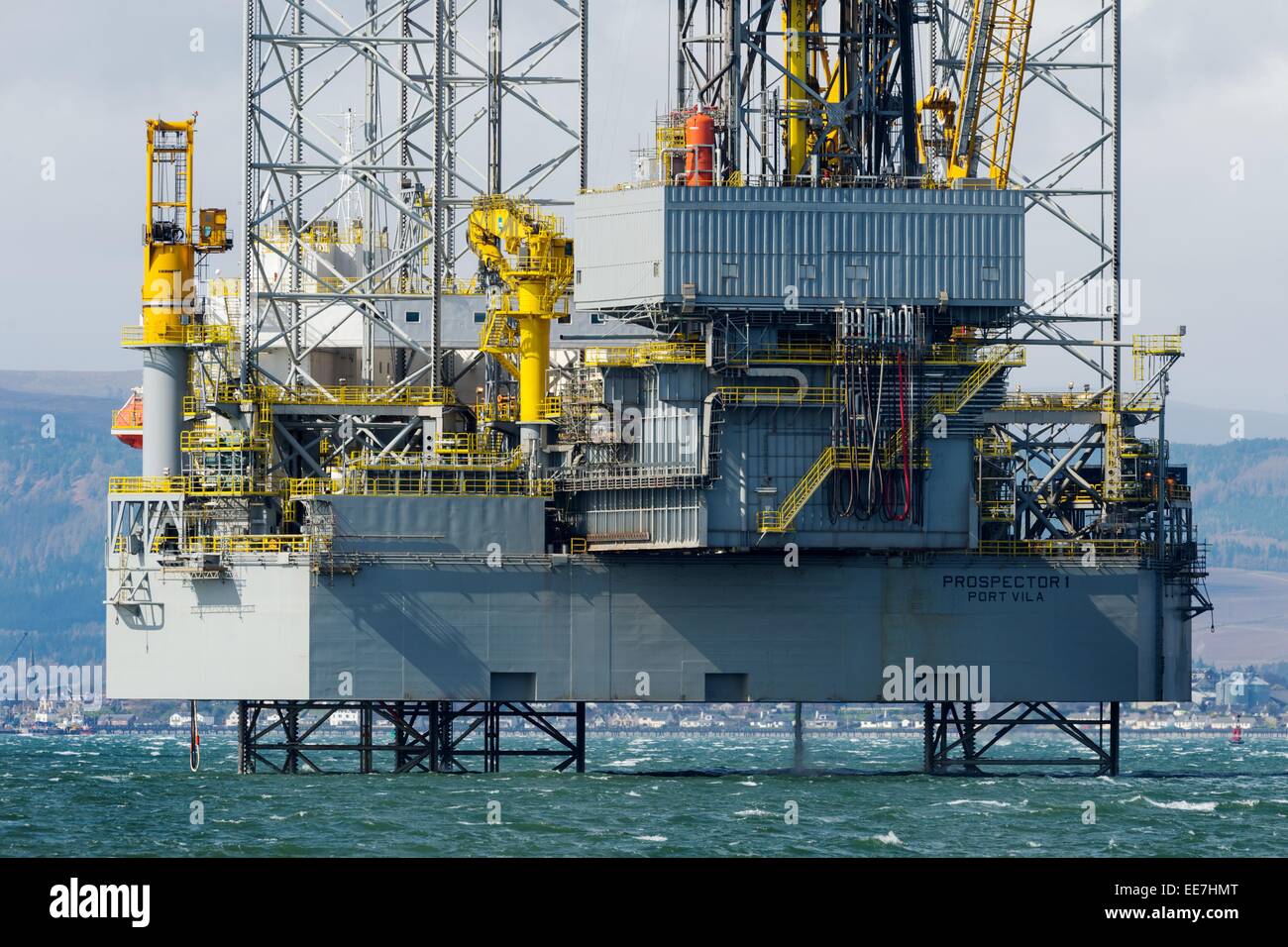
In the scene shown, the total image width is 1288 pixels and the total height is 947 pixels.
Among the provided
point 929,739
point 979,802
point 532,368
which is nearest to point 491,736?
point 532,368

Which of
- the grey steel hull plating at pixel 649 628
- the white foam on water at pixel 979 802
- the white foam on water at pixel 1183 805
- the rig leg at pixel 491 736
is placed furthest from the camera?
the rig leg at pixel 491 736

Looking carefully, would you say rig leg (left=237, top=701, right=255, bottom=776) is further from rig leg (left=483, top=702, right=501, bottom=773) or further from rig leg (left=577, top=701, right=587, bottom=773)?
rig leg (left=577, top=701, right=587, bottom=773)

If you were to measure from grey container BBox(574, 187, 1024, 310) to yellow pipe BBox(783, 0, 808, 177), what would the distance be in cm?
379

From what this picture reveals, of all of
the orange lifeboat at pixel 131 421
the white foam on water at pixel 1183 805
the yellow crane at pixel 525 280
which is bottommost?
the white foam on water at pixel 1183 805

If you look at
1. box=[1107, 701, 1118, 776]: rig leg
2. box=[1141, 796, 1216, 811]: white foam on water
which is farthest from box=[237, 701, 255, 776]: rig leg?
box=[1141, 796, 1216, 811]: white foam on water

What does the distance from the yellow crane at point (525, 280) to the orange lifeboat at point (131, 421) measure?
13.2 metres

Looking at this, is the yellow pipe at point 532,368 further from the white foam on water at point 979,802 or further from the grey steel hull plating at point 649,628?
the white foam on water at point 979,802

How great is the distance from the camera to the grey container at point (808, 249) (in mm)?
61281

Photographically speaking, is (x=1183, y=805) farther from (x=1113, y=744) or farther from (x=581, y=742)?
(x=581, y=742)

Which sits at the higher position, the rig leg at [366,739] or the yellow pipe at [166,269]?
the yellow pipe at [166,269]

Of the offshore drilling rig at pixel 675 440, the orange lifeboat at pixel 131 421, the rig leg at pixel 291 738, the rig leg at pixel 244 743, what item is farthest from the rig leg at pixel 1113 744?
the orange lifeboat at pixel 131 421

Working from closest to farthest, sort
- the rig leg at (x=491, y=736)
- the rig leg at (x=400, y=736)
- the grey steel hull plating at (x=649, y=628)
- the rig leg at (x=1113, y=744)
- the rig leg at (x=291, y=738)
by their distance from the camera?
the grey steel hull plating at (x=649, y=628), the rig leg at (x=400, y=736), the rig leg at (x=291, y=738), the rig leg at (x=491, y=736), the rig leg at (x=1113, y=744)

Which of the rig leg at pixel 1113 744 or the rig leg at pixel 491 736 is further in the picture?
the rig leg at pixel 1113 744
